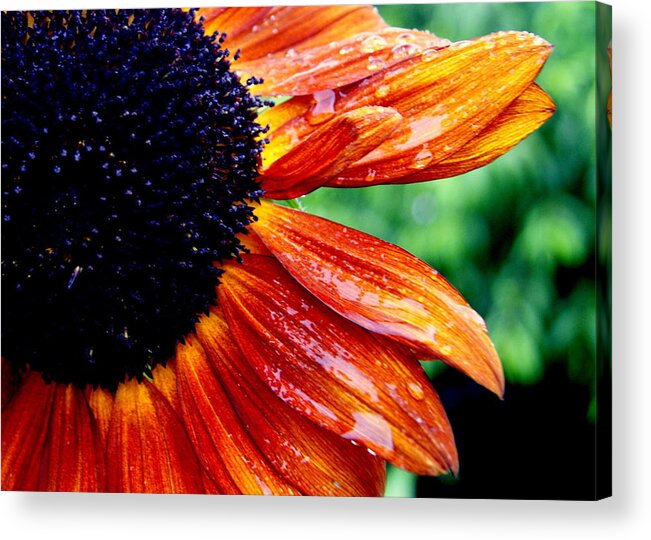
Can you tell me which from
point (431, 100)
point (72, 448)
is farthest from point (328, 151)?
point (72, 448)

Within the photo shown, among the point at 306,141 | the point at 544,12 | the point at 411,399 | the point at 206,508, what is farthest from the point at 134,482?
the point at 544,12

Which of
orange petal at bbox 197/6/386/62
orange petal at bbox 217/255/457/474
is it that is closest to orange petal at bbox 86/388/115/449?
orange petal at bbox 217/255/457/474

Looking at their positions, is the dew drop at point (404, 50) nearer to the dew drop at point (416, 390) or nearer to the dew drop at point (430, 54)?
the dew drop at point (430, 54)

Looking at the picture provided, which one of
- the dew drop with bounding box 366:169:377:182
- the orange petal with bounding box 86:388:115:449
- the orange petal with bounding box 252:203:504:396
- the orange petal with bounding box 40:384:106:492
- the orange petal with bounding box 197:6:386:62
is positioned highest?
the orange petal with bounding box 197:6:386:62

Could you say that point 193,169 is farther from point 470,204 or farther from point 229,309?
point 470,204

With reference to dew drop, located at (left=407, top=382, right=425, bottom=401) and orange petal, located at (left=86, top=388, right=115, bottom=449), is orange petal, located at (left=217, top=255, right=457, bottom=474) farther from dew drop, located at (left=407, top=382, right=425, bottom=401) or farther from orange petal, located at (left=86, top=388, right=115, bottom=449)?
orange petal, located at (left=86, top=388, right=115, bottom=449)

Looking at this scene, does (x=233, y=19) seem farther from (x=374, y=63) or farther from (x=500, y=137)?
(x=500, y=137)

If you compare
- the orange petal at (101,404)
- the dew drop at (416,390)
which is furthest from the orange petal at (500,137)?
the orange petal at (101,404)
